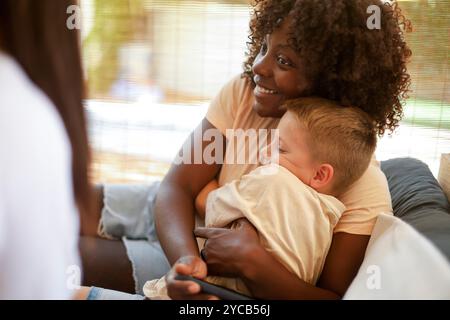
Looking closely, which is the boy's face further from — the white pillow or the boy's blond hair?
the white pillow

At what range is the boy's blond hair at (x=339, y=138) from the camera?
120cm

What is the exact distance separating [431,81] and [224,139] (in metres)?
0.89

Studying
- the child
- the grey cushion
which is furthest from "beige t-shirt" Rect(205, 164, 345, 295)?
the grey cushion

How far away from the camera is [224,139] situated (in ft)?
4.76

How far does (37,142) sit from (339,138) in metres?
0.63

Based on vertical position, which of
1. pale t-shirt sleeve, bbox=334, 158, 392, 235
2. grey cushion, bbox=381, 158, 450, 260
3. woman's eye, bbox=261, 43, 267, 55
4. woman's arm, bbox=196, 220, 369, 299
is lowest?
woman's arm, bbox=196, 220, 369, 299

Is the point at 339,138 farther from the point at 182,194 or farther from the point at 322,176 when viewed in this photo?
the point at 182,194

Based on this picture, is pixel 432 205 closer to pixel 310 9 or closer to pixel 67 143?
pixel 310 9

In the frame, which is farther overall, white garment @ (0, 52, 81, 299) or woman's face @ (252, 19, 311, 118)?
woman's face @ (252, 19, 311, 118)

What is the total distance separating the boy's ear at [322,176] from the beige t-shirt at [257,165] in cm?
7

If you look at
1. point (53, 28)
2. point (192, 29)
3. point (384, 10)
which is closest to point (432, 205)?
point (384, 10)

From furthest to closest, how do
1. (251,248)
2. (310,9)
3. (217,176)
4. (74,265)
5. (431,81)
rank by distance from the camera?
1. (431,81)
2. (217,176)
3. (310,9)
4. (251,248)
5. (74,265)

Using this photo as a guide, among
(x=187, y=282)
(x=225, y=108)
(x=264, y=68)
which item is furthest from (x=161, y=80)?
(x=187, y=282)

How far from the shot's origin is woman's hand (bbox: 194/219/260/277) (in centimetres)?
115
